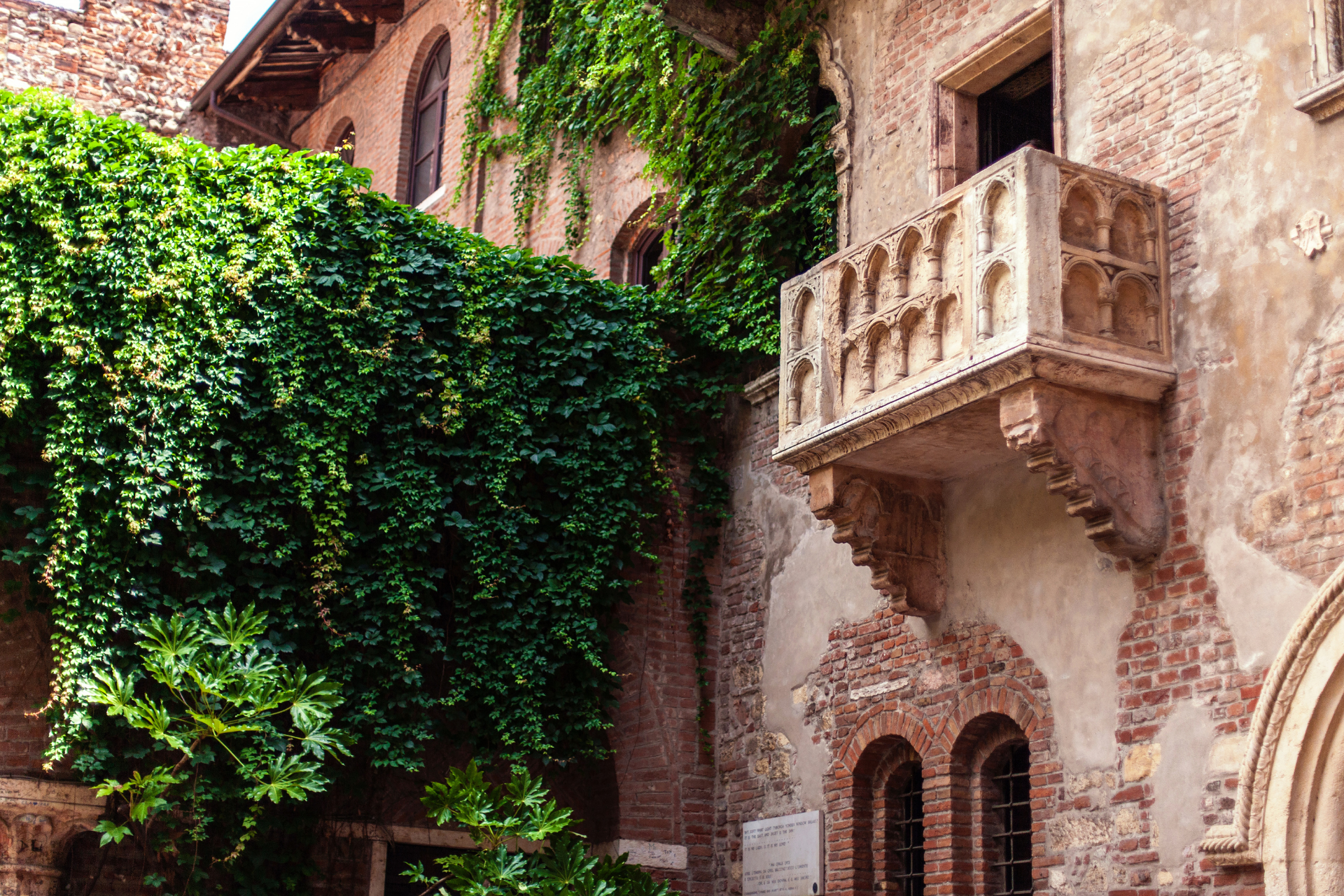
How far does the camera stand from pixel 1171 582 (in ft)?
22.2

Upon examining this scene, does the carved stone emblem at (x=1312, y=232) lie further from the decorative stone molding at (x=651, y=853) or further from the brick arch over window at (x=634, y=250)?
the brick arch over window at (x=634, y=250)

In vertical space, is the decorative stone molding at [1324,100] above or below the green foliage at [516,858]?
above

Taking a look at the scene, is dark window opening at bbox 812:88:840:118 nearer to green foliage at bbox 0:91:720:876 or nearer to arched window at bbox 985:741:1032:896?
green foliage at bbox 0:91:720:876

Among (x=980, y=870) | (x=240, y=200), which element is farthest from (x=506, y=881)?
(x=240, y=200)

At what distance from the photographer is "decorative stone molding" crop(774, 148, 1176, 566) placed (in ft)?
→ 22.1

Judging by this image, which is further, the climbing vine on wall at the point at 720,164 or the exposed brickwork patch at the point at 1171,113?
the climbing vine on wall at the point at 720,164

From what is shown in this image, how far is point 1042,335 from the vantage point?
6.62 meters

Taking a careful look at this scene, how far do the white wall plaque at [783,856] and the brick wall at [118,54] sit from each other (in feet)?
43.1

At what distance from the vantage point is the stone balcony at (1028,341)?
674 cm

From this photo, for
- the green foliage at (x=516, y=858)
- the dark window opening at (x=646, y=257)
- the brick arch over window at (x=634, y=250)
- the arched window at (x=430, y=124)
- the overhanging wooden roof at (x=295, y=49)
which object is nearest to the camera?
the green foliage at (x=516, y=858)

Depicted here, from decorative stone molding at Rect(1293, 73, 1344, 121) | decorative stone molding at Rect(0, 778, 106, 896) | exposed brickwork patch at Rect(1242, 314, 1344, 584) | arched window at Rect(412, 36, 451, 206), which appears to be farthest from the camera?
arched window at Rect(412, 36, 451, 206)

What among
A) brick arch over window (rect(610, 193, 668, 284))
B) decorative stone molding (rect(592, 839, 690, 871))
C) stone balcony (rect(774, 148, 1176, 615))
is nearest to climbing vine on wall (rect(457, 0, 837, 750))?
brick arch over window (rect(610, 193, 668, 284))

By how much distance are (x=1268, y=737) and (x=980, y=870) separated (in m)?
2.21

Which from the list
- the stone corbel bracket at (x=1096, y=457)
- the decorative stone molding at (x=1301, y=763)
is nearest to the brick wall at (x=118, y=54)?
the stone corbel bracket at (x=1096, y=457)
